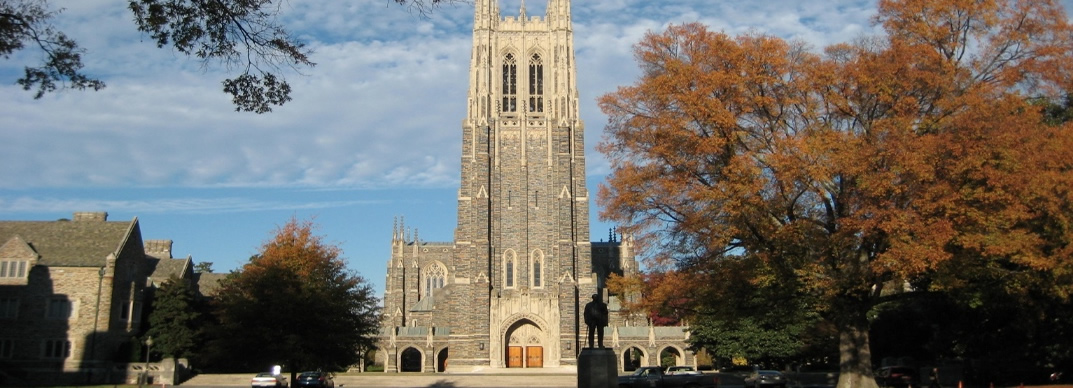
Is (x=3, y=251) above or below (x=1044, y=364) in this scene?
above

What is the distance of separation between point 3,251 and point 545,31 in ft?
118

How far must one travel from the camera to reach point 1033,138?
19359 millimetres

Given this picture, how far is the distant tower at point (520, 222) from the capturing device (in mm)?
55156

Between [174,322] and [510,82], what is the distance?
2741 cm

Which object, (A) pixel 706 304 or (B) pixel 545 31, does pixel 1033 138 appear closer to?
(A) pixel 706 304

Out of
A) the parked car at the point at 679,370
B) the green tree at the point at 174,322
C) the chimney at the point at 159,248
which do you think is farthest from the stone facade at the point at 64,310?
the parked car at the point at 679,370

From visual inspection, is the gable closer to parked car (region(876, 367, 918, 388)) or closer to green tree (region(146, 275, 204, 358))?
green tree (region(146, 275, 204, 358))

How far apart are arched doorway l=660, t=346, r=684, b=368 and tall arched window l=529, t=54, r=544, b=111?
1916 centimetres

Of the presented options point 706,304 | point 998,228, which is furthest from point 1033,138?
point 706,304

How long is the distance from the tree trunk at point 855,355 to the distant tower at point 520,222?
33169 mm

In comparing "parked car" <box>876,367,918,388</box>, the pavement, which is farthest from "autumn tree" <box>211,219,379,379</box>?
"parked car" <box>876,367,918,388</box>

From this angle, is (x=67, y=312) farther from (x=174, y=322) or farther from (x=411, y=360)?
(x=411, y=360)

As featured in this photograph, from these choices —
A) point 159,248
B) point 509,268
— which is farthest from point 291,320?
Result: point 159,248

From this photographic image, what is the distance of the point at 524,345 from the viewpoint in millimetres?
Answer: 56438
